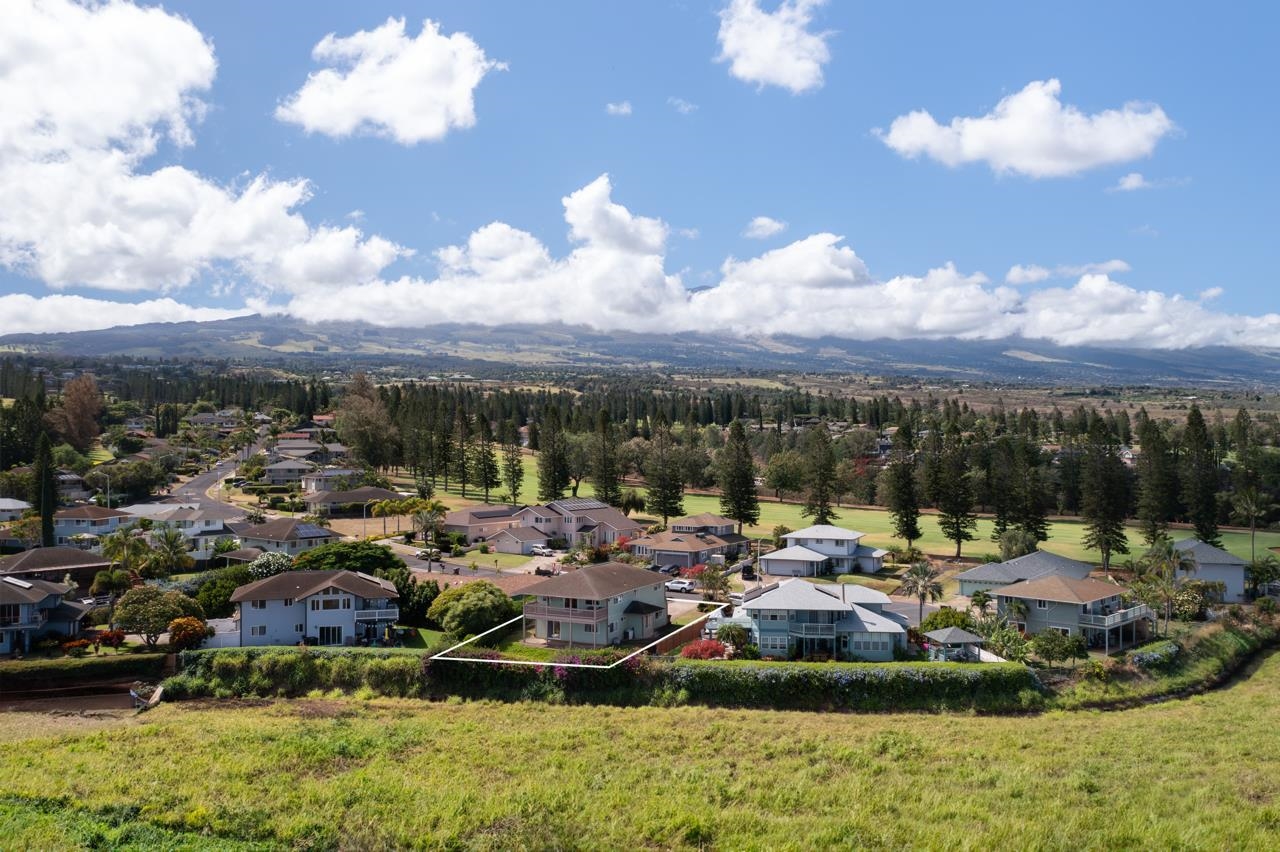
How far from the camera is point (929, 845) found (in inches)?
740

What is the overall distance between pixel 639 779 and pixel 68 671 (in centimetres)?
2578

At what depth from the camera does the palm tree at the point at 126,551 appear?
51250 mm

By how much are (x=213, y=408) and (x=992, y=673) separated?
5475 inches

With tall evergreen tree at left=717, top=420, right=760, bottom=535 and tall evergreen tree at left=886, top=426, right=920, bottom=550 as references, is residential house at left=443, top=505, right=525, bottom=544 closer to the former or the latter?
tall evergreen tree at left=717, top=420, right=760, bottom=535

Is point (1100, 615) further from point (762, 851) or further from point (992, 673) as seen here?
point (762, 851)

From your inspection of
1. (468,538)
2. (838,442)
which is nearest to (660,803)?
(468,538)

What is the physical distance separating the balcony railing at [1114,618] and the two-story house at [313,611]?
31163 mm

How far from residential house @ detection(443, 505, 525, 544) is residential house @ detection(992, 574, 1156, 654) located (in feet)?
119

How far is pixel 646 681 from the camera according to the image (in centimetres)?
3500

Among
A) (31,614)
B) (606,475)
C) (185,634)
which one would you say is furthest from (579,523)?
(31,614)

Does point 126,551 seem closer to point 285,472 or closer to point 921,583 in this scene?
point 285,472

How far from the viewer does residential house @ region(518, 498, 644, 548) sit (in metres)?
67.6

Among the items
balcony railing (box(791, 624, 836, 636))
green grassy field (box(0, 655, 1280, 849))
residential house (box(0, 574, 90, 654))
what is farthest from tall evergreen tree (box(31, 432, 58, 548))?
balcony railing (box(791, 624, 836, 636))

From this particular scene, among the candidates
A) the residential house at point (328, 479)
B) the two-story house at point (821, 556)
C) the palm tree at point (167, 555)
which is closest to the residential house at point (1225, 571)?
the two-story house at point (821, 556)
